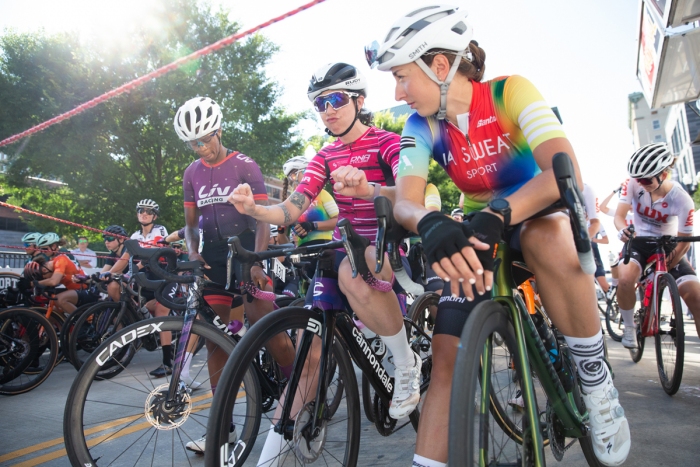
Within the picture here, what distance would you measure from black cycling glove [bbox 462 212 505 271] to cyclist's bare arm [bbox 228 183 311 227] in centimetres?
138

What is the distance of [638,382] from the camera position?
5164 millimetres

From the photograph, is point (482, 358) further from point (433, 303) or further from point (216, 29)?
point (216, 29)

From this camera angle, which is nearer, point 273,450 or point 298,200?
point 273,450

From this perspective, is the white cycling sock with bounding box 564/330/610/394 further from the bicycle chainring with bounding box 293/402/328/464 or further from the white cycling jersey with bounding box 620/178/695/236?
the white cycling jersey with bounding box 620/178/695/236

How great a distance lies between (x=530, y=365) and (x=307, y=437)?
45.5 inches

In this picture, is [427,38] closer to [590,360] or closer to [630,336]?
[590,360]

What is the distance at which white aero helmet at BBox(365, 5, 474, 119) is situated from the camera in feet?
6.99

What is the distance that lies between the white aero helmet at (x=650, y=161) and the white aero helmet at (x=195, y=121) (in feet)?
13.8

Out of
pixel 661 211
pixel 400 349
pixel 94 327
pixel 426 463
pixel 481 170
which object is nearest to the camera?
pixel 426 463

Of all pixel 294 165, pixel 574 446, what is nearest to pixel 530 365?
pixel 574 446

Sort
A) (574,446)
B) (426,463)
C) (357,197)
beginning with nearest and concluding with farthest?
(426,463) → (357,197) → (574,446)

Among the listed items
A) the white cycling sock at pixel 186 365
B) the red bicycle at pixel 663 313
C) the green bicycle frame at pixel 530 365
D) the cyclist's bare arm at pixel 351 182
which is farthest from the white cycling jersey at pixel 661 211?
the white cycling sock at pixel 186 365

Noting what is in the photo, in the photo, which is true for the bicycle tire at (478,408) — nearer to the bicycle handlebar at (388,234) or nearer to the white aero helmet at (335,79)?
the bicycle handlebar at (388,234)

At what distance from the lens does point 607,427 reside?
83.9 inches
